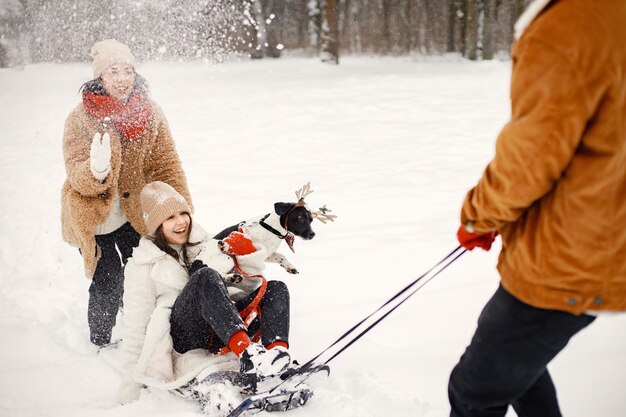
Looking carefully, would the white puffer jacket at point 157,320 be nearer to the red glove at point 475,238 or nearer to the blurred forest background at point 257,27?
the red glove at point 475,238

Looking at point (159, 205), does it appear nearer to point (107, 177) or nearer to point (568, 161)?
point (107, 177)

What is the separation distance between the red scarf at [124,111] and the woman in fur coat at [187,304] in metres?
0.38

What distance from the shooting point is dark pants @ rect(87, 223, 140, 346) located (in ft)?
10.5

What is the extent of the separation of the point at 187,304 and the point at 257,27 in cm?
1517

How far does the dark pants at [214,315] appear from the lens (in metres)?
2.45

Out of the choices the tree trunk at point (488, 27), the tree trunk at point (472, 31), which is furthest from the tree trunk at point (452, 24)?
the tree trunk at point (488, 27)

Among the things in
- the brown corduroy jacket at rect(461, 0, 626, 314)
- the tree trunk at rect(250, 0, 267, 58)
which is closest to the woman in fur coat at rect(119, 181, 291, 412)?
the brown corduroy jacket at rect(461, 0, 626, 314)

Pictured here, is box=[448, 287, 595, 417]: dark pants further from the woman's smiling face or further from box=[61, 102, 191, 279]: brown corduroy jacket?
the woman's smiling face

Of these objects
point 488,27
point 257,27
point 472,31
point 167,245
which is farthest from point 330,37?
point 167,245

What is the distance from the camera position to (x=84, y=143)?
2.98 m

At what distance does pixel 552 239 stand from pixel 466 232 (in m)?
0.32

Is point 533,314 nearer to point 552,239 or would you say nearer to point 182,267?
point 552,239

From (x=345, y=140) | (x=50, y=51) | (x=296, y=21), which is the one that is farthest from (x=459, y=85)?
(x=50, y=51)

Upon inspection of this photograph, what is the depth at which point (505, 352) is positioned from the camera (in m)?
1.51
